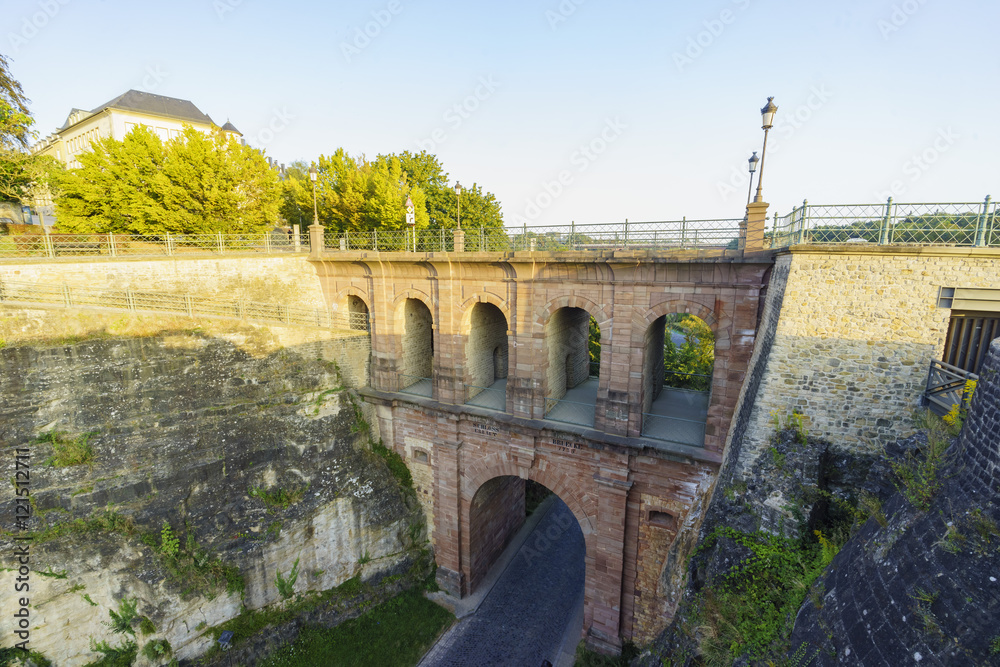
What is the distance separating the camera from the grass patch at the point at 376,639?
521 inches

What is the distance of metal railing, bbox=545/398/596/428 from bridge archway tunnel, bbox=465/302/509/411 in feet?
5.01

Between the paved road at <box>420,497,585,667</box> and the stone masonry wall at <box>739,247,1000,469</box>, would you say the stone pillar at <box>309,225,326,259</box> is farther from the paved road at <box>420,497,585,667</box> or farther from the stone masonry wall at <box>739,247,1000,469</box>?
the stone masonry wall at <box>739,247,1000,469</box>

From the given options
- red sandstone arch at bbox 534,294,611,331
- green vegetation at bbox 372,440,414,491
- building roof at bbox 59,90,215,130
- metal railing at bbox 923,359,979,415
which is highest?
building roof at bbox 59,90,215,130

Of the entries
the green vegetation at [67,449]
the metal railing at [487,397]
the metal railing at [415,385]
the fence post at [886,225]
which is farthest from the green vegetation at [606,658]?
the green vegetation at [67,449]

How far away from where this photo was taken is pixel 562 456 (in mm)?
13312

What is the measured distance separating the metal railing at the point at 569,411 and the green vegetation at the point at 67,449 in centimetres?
1218

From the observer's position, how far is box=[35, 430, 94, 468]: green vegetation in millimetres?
10695

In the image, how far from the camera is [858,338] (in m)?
8.48

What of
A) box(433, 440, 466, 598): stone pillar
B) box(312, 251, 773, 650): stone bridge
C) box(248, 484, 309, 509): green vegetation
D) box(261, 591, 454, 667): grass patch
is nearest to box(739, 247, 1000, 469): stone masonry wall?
box(312, 251, 773, 650): stone bridge

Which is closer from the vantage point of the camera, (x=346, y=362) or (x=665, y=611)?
(x=665, y=611)

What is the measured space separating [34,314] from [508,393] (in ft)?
40.5

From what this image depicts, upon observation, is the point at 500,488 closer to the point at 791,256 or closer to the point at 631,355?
the point at 631,355

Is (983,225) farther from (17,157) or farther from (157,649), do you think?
(17,157)

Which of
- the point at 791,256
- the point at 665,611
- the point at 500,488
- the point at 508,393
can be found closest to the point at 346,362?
the point at 508,393
